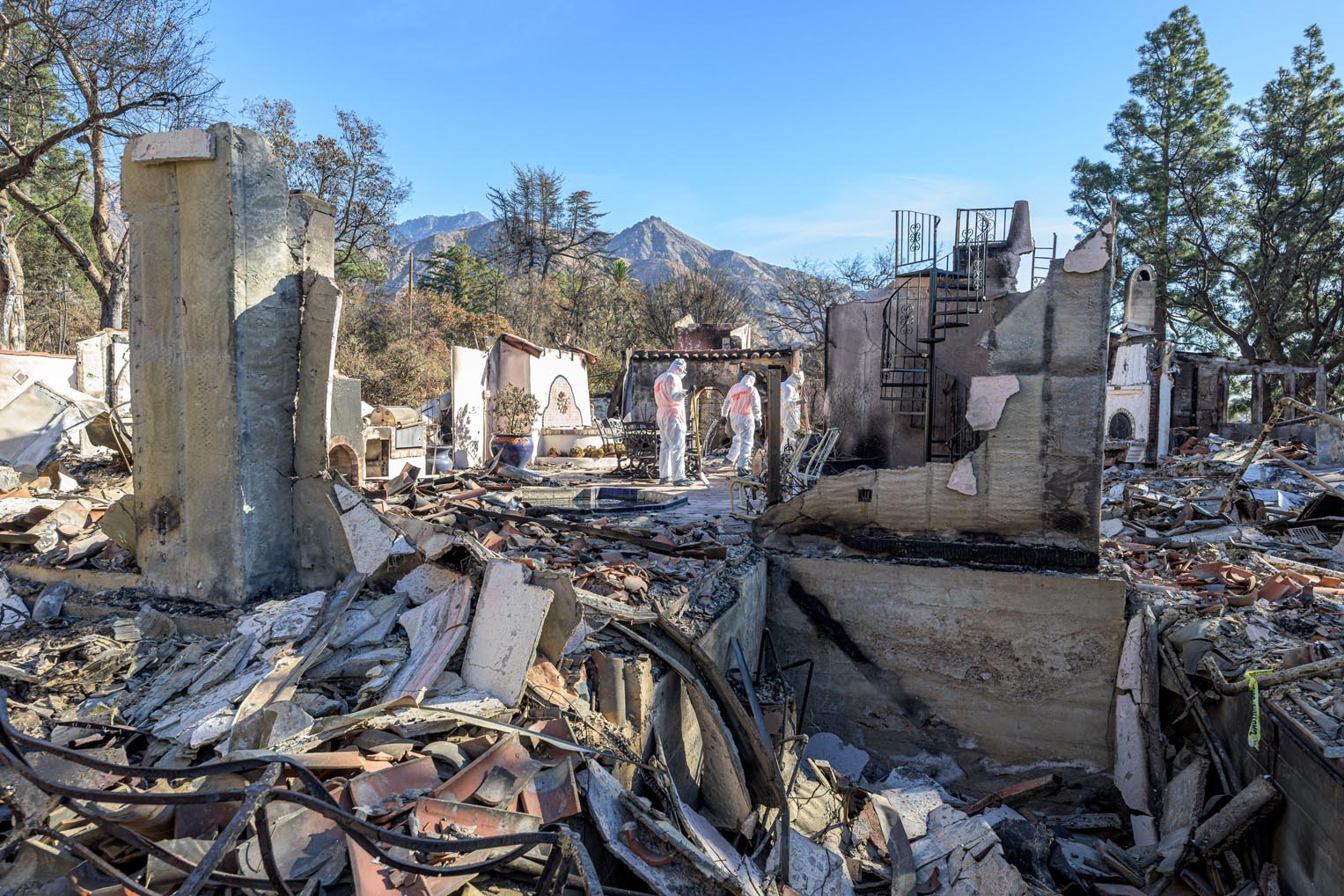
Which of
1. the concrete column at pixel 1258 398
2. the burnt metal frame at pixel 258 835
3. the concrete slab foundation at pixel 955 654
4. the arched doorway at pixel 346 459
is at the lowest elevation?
the concrete slab foundation at pixel 955 654

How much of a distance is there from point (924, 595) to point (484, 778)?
186 inches

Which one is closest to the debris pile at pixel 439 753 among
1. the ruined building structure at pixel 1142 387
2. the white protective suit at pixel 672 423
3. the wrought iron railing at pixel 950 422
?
the wrought iron railing at pixel 950 422

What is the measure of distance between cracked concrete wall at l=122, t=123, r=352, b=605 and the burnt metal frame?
2138 millimetres

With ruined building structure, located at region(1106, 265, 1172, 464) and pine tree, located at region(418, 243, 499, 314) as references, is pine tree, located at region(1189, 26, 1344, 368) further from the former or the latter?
pine tree, located at region(418, 243, 499, 314)

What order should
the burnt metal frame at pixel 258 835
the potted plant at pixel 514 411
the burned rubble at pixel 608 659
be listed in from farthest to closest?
1. the potted plant at pixel 514 411
2. the burned rubble at pixel 608 659
3. the burnt metal frame at pixel 258 835

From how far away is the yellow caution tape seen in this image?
4.53 m

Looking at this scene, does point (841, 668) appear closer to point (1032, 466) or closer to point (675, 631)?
point (1032, 466)

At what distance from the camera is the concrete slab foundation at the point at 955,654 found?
624 centimetres

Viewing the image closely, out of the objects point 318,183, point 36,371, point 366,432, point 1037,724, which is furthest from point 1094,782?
point 318,183

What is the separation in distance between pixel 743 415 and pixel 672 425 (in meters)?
1.87

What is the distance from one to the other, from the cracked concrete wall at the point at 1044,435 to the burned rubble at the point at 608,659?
0.03 meters

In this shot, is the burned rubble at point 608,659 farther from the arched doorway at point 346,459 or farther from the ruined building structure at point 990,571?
the arched doorway at point 346,459

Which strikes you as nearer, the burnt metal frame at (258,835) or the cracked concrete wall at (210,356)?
the burnt metal frame at (258,835)

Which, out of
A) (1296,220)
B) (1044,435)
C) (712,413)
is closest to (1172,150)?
(1296,220)
